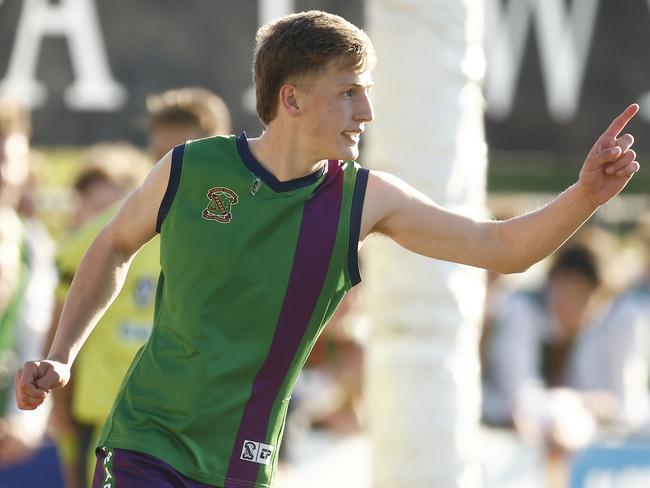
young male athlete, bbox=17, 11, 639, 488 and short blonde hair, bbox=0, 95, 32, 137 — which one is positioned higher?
short blonde hair, bbox=0, 95, 32, 137

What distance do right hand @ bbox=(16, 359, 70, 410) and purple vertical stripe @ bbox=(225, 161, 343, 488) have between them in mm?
545

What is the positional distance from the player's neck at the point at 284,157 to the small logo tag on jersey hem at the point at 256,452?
30.3 inches

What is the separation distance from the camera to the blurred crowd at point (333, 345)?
7.03 metres

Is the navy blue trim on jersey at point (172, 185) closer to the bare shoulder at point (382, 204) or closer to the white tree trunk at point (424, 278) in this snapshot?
the bare shoulder at point (382, 204)

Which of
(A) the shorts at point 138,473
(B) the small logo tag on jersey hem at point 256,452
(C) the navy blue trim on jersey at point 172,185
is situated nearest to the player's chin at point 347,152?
(C) the navy blue trim on jersey at point 172,185

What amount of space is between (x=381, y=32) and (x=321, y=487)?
309 cm

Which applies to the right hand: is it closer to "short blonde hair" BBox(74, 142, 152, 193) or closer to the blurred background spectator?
the blurred background spectator

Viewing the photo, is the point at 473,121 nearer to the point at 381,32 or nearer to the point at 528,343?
the point at 381,32

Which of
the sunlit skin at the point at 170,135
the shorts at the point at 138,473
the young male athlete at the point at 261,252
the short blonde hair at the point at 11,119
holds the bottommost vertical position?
the shorts at the point at 138,473

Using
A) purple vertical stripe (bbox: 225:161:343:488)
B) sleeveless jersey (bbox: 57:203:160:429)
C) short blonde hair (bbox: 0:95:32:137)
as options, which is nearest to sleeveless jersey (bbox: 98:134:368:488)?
purple vertical stripe (bbox: 225:161:343:488)

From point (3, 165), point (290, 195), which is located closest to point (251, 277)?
point (290, 195)

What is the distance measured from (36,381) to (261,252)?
724 millimetres

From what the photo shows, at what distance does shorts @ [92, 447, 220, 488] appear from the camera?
13.3ft

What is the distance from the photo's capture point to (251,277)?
411 cm
